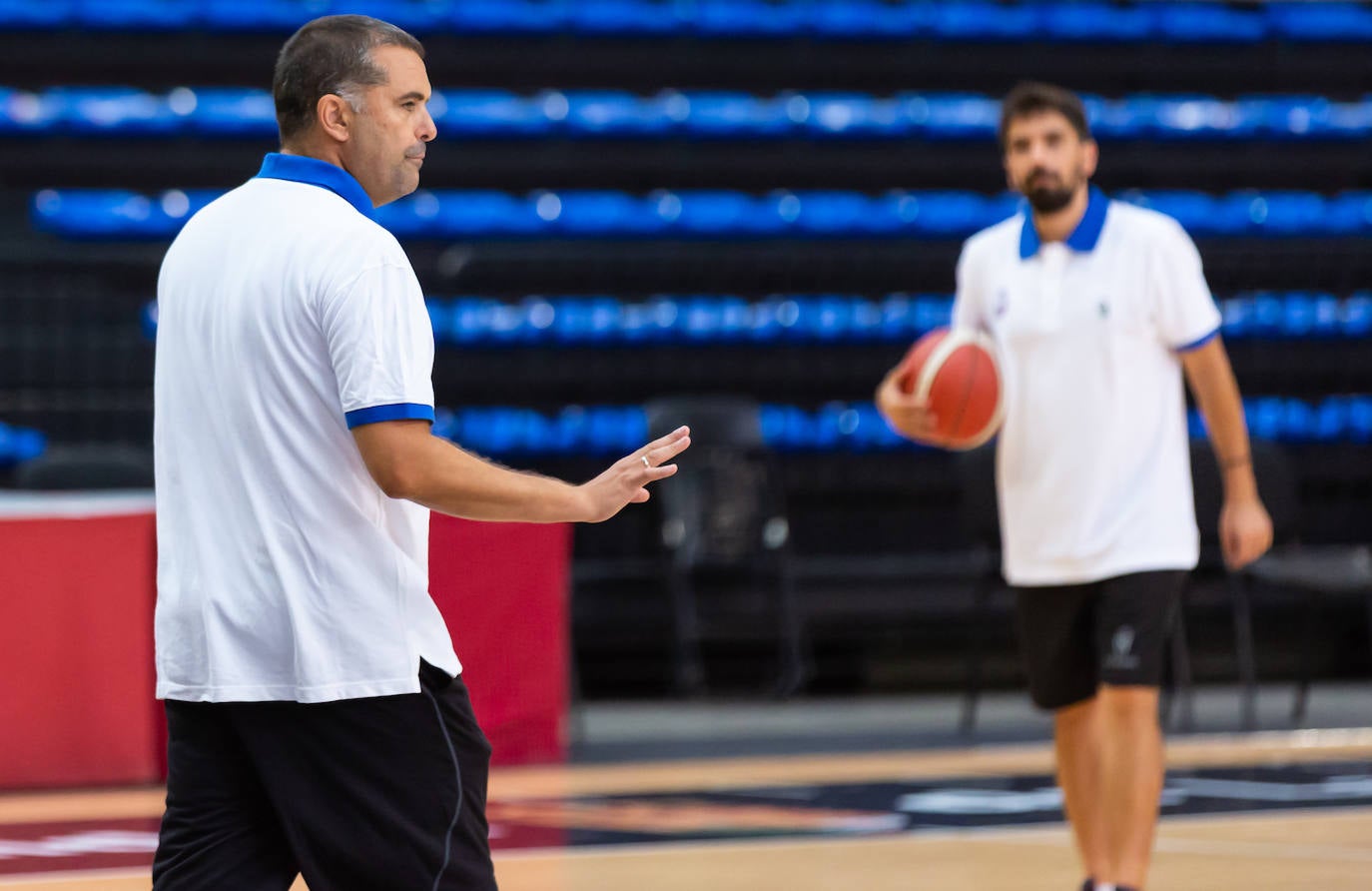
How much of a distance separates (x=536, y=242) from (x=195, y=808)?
23.7 ft

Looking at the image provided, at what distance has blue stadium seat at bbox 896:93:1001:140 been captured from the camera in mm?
9570

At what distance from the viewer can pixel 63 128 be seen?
8938 millimetres

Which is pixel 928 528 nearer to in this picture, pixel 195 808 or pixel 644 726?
pixel 644 726

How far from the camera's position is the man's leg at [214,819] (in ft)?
6.79

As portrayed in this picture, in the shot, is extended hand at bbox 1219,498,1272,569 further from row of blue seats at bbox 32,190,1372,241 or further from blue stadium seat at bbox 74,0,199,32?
blue stadium seat at bbox 74,0,199,32

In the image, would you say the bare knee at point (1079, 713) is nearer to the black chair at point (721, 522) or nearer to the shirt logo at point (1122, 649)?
the shirt logo at point (1122, 649)

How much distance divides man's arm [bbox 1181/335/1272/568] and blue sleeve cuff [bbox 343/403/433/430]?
2.21m

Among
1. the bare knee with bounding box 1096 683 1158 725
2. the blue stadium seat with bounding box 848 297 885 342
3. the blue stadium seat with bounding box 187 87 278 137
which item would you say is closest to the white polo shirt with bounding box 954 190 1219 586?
the bare knee with bounding box 1096 683 1158 725

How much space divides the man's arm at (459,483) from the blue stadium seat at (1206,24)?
8582mm

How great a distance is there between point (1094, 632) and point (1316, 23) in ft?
23.4

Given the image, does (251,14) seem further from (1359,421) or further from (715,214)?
(1359,421)

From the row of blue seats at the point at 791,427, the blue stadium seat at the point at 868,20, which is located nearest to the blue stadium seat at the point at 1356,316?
the row of blue seats at the point at 791,427

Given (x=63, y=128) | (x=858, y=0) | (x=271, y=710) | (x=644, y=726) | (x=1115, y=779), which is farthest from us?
(x=858, y=0)

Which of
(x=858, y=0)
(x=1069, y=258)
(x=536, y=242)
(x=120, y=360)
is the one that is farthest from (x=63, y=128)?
(x=1069, y=258)
